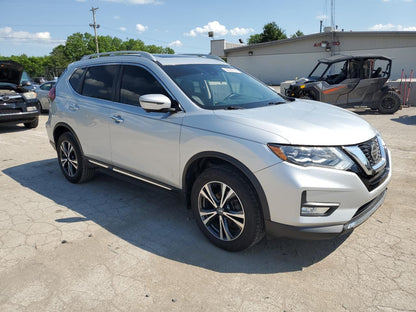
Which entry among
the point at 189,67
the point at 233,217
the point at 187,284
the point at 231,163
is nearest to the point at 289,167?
the point at 231,163

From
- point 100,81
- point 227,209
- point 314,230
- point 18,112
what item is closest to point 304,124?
point 314,230

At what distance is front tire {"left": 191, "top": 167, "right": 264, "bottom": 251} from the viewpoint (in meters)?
2.80

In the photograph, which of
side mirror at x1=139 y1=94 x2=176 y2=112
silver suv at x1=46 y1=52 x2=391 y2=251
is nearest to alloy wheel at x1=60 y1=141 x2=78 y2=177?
silver suv at x1=46 y1=52 x2=391 y2=251

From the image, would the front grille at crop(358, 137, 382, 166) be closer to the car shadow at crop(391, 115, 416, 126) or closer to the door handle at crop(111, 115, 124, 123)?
the door handle at crop(111, 115, 124, 123)

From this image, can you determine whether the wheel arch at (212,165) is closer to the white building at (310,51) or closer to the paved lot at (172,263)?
the paved lot at (172,263)

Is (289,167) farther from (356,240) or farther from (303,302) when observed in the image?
(356,240)

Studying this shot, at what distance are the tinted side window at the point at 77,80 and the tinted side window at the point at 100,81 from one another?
0.48 feet

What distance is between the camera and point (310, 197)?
254cm

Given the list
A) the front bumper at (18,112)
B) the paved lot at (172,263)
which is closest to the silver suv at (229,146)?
the paved lot at (172,263)

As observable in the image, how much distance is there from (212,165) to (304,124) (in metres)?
0.95

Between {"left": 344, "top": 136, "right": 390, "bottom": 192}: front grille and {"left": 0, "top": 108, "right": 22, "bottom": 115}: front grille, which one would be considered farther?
{"left": 0, "top": 108, "right": 22, "bottom": 115}: front grille

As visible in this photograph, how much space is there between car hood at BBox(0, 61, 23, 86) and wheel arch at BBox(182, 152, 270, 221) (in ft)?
26.7

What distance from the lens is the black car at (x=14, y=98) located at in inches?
361

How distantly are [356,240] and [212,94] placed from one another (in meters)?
2.08
